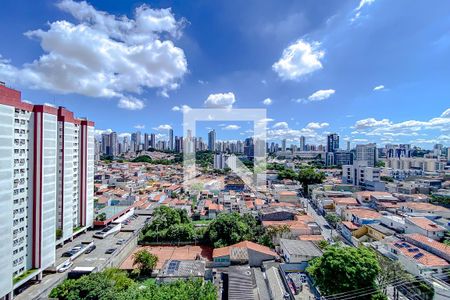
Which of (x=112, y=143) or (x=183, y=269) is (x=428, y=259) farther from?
(x=112, y=143)

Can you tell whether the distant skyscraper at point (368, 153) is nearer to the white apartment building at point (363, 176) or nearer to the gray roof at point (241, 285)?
the white apartment building at point (363, 176)

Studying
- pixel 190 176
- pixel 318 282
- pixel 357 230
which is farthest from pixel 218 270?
pixel 190 176

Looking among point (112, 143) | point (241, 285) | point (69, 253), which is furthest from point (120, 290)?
point (112, 143)

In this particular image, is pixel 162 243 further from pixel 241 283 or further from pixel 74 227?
pixel 241 283

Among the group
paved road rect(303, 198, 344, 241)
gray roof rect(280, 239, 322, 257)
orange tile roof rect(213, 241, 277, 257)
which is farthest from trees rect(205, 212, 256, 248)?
paved road rect(303, 198, 344, 241)

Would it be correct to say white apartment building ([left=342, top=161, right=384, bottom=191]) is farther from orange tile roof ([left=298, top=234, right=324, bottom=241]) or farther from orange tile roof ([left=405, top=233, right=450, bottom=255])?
orange tile roof ([left=298, top=234, right=324, bottom=241])

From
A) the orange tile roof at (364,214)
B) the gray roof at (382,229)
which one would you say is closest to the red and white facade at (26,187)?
the gray roof at (382,229)
